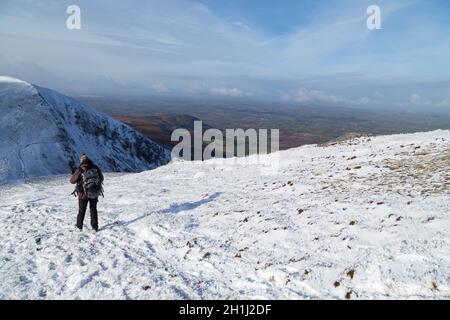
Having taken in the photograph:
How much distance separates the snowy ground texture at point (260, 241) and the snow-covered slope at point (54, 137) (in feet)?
102

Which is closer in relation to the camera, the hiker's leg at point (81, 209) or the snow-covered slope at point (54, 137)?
the hiker's leg at point (81, 209)

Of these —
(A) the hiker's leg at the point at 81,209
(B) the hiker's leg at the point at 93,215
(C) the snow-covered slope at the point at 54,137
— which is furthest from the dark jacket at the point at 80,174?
(C) the snow-covered slope at the point at 54,137

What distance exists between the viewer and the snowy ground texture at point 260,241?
7.97m

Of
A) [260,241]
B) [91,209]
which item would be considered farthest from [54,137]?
[260,241]

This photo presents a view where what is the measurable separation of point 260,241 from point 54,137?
166 feet

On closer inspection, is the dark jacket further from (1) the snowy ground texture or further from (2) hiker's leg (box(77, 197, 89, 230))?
(1) the snowy ground texture

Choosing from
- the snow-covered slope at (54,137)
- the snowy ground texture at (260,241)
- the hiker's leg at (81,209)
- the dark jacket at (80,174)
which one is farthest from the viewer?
the snow-covered slope at (54,137)

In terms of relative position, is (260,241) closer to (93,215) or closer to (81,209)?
(93,215)

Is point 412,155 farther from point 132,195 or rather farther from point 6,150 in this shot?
point 6,150

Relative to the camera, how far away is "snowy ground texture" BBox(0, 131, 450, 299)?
26.2ft

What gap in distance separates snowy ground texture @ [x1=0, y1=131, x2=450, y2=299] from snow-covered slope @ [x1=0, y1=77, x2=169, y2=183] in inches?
1229

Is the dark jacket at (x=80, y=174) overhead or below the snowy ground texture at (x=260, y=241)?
overhead

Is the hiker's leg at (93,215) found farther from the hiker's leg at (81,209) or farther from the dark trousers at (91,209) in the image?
the hiker's leg at (81,209)

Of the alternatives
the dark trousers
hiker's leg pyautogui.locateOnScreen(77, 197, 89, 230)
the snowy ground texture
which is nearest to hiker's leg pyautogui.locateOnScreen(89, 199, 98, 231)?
the dark trousers
